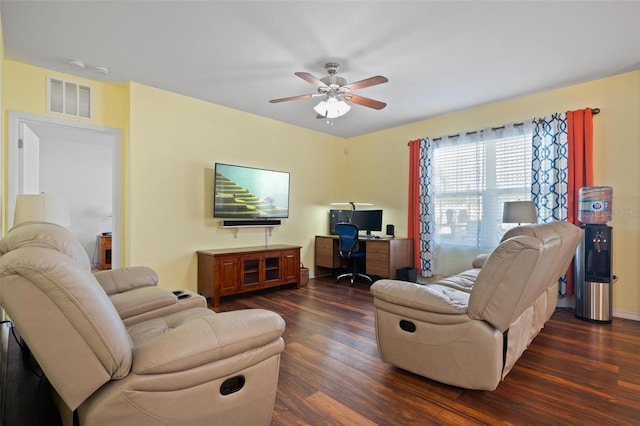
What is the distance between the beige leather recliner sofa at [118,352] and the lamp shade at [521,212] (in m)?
3.27

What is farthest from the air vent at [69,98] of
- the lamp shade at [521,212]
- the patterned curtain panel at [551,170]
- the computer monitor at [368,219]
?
the patterned curtain panel at [551,170]

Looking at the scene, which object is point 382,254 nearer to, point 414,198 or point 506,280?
point 414,198

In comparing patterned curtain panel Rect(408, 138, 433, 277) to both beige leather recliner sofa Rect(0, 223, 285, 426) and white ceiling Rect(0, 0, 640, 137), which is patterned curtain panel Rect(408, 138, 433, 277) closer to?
white ceiling Rect(0, 0, 640, 137)

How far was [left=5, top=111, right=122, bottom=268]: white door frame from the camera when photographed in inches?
123

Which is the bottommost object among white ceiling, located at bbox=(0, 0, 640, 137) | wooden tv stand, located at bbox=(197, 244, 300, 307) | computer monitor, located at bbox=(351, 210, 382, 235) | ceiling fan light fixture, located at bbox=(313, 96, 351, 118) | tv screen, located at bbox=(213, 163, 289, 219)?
wooden tv stand, located at bbox=(197, 244, 300, 307)

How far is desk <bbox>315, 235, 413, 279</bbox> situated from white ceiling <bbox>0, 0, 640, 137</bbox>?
7.16ft

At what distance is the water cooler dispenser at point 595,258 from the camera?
127 inches

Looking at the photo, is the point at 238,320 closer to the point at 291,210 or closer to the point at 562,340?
the point at 562,340

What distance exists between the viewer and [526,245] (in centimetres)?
171

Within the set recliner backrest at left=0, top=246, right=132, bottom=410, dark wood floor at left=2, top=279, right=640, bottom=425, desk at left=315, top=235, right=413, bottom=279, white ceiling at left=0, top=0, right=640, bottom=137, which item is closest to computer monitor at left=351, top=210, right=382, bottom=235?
desk at left=315, top=235, right=413, bottom=279

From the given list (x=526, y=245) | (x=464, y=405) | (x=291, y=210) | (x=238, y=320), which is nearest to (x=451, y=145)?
(x=291, y=210)

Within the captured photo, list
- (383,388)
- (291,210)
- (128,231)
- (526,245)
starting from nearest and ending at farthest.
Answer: (526,245) → (383,388) → (128,231) → (291,210)

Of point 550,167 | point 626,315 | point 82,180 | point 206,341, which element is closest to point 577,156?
point 550,167

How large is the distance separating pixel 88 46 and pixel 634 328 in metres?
5.88
